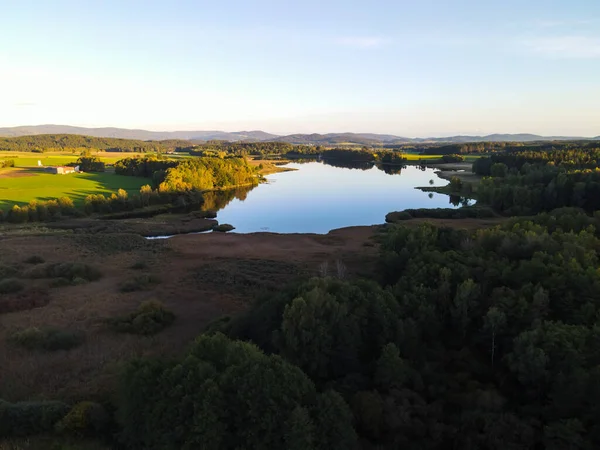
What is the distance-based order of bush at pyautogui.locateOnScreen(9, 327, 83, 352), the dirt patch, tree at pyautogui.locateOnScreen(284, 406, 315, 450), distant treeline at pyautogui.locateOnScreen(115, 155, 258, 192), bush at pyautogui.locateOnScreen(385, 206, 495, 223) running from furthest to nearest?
distant treeline at pyautogui.locateOnScreen(115, 155, 258, 192)
bush at pyautogui.locateOnScreen(385, 206, 495, 223)
bush at pyautogui.locateOnScreen(9, 327, 83, 352)
the dirt patch
tree at pyautogui.locateOnScreen(284, 406, 315, 450)

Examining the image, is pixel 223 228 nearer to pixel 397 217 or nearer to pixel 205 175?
pixel 397 217

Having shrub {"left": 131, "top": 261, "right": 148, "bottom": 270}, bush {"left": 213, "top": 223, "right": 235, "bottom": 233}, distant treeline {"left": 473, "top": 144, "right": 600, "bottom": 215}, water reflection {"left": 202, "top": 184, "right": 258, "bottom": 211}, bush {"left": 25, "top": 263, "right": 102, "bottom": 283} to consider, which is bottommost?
bush {"left": 213, "top": 223, "right": 235, "bottom": 233}

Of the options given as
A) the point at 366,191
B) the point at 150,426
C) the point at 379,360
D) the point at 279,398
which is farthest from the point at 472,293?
the point at 366,191

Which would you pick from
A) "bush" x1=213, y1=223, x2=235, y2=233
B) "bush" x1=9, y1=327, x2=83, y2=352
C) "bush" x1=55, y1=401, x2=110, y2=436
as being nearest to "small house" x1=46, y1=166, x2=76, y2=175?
"bush" x1=213, y1=223, x2=235, y2=233

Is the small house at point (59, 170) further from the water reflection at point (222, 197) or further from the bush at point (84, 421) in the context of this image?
the bush at point (84, 421)

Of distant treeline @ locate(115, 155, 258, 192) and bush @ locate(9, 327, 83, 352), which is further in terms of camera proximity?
distant treeline @ locate(115, 155, 258, 192)

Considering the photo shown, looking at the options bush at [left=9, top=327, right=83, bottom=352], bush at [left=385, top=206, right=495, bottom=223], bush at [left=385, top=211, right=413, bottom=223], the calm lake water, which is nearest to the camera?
bush at [left=9, top=327, right=83, bottom=352]

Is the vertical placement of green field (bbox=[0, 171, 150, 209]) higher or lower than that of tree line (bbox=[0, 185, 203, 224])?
higher

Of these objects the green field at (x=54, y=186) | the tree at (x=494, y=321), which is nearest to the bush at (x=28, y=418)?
the tree at (x=494, y=321)

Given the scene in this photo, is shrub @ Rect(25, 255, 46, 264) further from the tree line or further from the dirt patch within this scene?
the tree line
